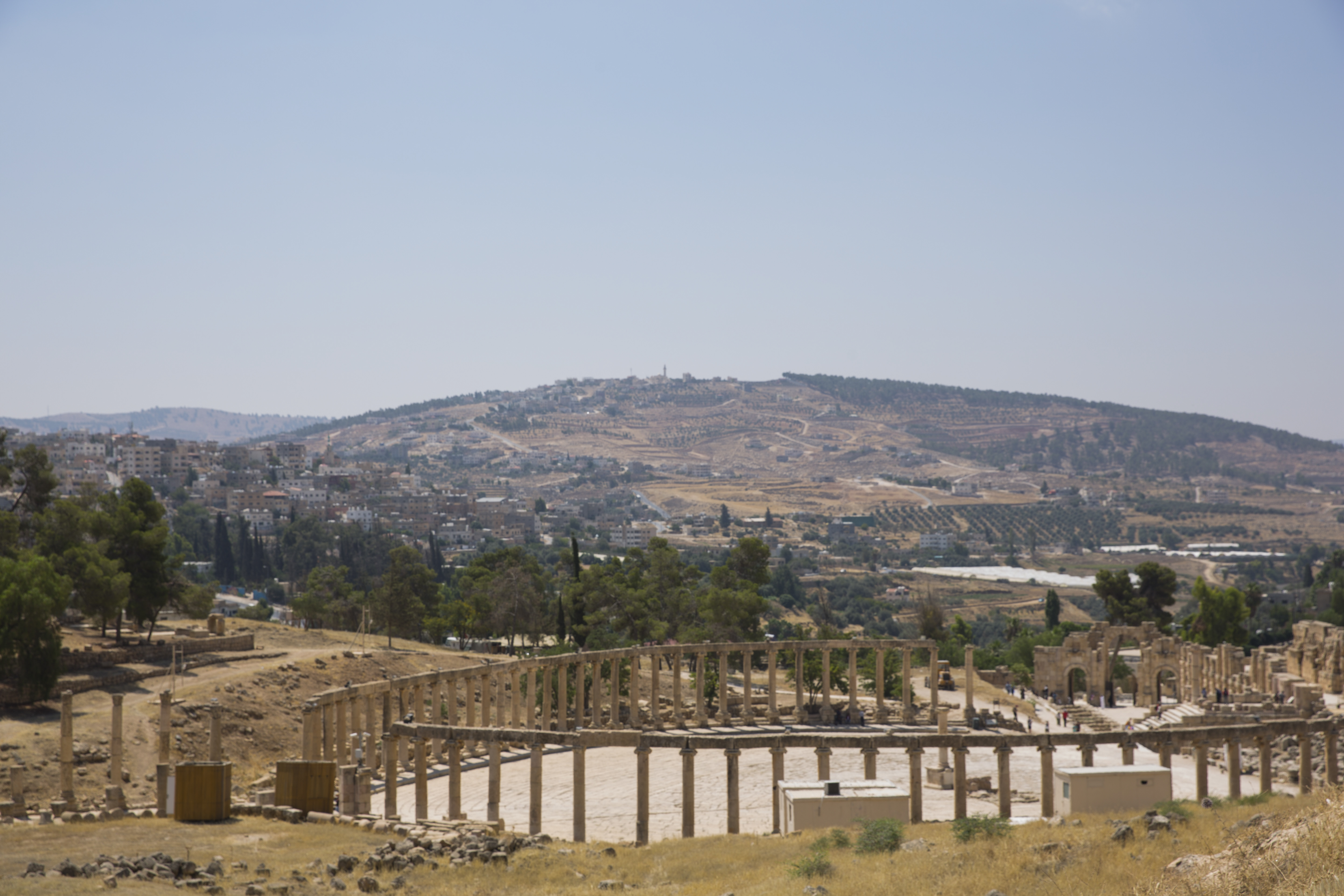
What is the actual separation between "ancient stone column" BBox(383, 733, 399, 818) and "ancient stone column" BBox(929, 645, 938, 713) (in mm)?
28584

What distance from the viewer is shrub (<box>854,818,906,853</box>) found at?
26.8 meters

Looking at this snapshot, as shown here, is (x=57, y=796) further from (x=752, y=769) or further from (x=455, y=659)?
(x=455, y=659)

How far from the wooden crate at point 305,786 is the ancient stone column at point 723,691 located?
2511cm

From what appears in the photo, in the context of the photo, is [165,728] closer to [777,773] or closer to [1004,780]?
[777,773]

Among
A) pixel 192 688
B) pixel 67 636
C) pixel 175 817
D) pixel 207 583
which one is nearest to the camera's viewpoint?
pixel 175 817

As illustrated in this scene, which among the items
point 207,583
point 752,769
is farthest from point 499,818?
point 207,583

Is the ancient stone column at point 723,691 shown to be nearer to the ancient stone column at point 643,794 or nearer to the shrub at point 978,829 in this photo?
the ancient stone column at point 643,794

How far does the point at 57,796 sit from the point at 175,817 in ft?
33.1

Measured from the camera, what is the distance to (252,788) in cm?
3900

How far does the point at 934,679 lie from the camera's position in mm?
58094

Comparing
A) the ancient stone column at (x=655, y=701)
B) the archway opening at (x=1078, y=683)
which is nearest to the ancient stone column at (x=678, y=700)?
the ancient stone column at (x=655, y=701)

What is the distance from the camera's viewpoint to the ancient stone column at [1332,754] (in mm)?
37562

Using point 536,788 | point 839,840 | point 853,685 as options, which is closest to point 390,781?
point 536,788

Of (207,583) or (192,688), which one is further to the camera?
(207,583)
